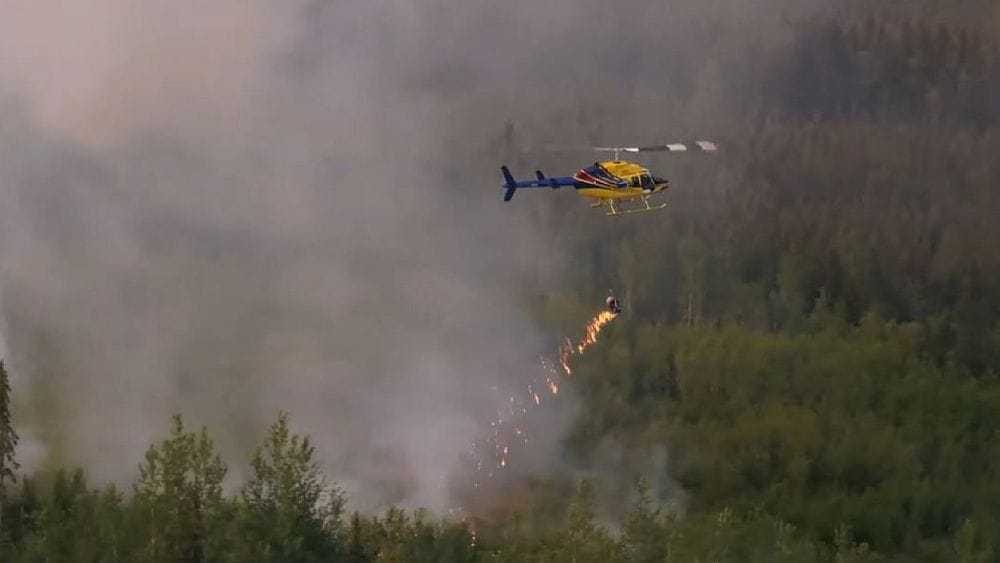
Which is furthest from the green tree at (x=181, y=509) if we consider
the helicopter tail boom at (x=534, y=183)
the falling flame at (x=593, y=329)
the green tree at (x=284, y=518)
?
the falling flame at (x=593, y=329)

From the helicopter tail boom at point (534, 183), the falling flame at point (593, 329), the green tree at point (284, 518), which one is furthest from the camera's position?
the falling flame at point (593, 329)

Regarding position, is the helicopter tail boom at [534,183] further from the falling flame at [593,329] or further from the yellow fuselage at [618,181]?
the falling flame at [593,329]

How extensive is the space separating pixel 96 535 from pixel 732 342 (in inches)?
1438

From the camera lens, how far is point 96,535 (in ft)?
131

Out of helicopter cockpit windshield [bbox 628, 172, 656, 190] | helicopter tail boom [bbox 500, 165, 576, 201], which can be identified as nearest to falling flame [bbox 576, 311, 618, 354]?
helicopter tail boom [bbox 500, 165, 576, 201]

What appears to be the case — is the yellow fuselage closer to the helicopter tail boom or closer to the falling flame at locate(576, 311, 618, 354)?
the helicopter tail boom

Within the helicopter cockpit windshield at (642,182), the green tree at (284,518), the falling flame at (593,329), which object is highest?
the helicopter cockpit windshield at (642,182)

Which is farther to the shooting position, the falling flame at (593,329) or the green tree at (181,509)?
the falling flame at (593,329)

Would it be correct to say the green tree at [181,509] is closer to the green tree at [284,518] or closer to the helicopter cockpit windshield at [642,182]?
the green tree at [284,518]

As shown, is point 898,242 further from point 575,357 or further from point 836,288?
point 575,357

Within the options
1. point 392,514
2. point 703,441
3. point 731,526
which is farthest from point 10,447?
point 703,441

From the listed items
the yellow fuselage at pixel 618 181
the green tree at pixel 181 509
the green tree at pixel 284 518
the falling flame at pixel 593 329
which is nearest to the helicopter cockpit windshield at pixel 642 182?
the yellow fuselage at pixel 618 181

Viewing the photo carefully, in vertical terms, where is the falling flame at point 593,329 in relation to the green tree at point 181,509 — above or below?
above

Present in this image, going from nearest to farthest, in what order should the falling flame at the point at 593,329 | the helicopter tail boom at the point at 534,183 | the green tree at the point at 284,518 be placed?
the green tree at the point at 284,518 < the helicopter tail boom at the point at 534,183 < the falling flame at the point at 593,329
